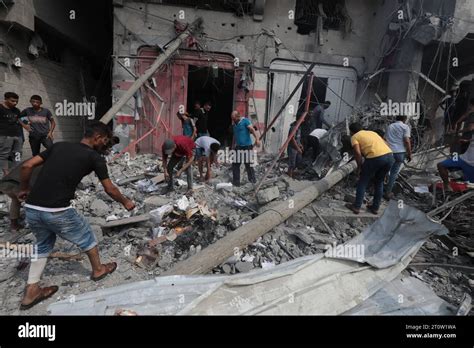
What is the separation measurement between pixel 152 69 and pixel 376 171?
5.91 meters

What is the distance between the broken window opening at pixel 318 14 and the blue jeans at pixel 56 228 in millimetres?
9297

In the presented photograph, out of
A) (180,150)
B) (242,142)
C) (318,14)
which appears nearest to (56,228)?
(180,150)

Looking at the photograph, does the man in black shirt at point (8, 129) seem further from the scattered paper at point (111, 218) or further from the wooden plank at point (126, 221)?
the wooden plank at point (126, 221)

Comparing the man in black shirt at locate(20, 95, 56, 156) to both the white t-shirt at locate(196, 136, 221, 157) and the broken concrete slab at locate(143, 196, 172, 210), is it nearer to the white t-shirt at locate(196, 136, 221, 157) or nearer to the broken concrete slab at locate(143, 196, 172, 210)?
the broken concrete slab at locate(143, 196, 172, 210)

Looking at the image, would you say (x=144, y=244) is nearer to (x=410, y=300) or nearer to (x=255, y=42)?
(x=410, y=300)

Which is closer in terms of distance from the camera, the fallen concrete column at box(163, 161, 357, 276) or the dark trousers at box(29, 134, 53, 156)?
the fallen concrete column at box(163, 161, 357, 276)

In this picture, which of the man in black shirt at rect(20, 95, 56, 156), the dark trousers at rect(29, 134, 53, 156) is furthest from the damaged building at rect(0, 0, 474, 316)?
the man in black shirt at rect(20, 95, 56, 156)

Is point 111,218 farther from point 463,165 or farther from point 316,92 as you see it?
point 316,92

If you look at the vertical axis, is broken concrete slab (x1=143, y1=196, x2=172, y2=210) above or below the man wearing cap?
below

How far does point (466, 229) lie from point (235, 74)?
721 cm

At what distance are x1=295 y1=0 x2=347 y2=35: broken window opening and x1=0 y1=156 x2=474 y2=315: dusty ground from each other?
22.4ft

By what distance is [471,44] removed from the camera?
799cm

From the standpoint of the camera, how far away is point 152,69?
22.8 feet

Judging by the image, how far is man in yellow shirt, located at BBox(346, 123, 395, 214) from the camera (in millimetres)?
4168
